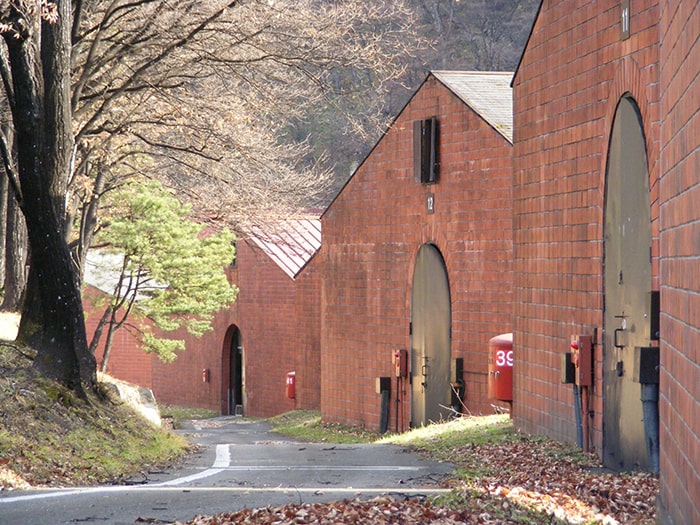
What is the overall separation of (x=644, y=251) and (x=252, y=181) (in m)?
14.1

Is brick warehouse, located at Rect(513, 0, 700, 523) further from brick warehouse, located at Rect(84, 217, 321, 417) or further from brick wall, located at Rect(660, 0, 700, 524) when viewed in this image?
brick warehouse, located at Rect(84, 217, 321, 417)

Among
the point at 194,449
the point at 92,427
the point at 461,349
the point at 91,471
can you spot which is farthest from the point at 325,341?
the point at 91,471

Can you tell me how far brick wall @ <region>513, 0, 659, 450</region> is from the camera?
441 inches

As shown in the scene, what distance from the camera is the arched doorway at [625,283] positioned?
1074 centimetres

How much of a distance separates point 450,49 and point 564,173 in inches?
2031

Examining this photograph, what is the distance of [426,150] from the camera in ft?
70.5

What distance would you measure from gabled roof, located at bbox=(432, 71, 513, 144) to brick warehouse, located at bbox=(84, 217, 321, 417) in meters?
7.30

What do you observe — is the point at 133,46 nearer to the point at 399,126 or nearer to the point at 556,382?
the point at 399,126

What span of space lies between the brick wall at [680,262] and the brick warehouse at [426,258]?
39.5 ft

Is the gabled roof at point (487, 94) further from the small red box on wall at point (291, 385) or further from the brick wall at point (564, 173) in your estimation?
the small red box on wall at point (291, 385)

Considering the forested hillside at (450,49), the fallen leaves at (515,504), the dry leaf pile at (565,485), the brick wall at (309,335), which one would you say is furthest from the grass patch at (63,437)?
the forested hillside at (450,49)

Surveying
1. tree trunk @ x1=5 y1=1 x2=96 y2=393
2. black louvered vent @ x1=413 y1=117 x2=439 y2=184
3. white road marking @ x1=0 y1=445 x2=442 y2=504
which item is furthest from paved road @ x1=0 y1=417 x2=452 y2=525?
black louvered vent @ x1=413 y1=117 x2=439 y2=184

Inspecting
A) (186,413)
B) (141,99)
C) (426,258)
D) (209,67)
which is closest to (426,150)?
(426,258)

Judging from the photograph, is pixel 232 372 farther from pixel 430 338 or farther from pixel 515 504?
pixel 515 504
